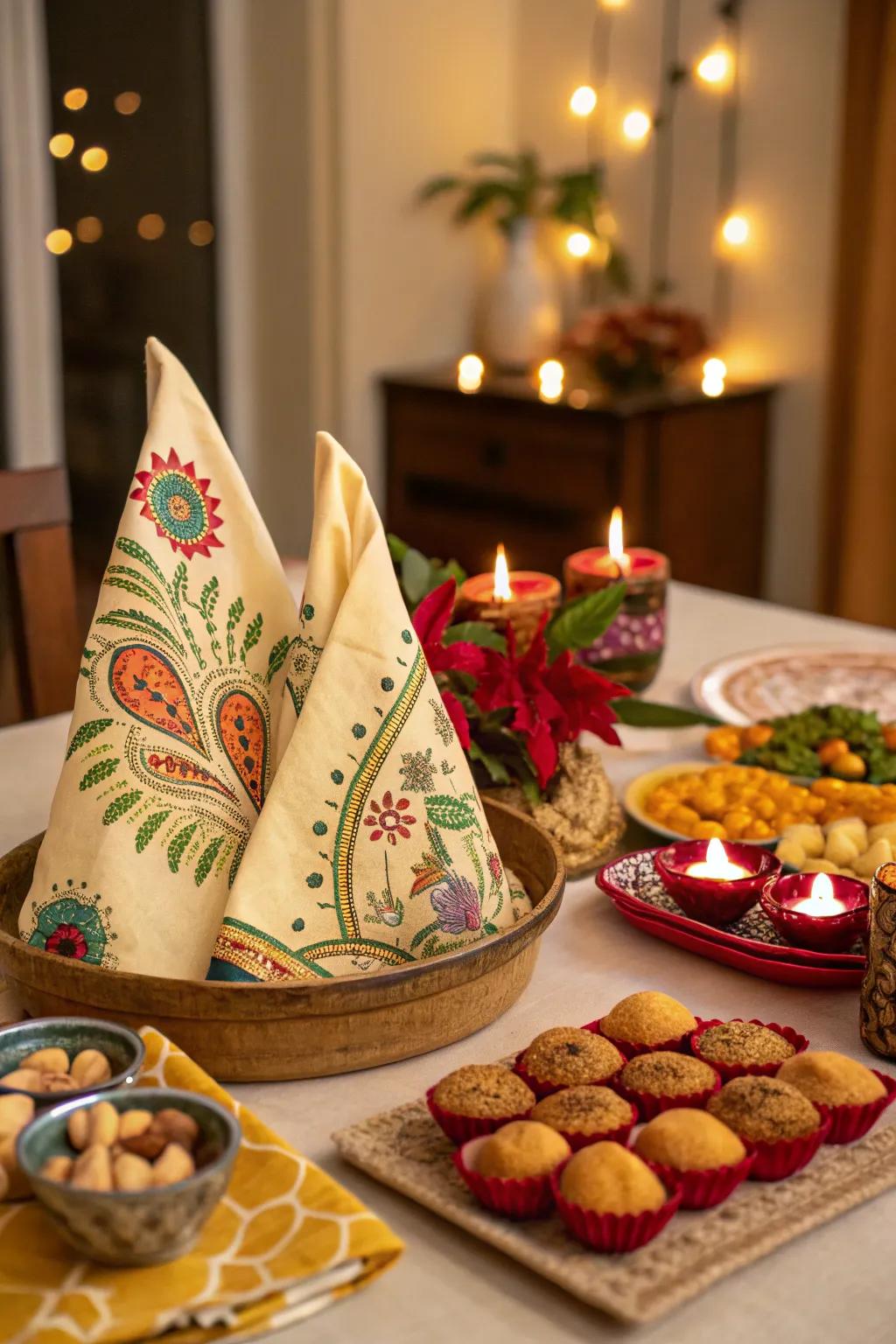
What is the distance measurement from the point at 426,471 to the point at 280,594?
8.97 ft

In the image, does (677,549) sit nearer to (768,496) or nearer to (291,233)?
(768,496)

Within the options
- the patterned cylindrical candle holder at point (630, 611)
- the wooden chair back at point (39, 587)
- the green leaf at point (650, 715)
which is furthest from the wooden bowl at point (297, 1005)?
the wooden chair back at point (39, 587)

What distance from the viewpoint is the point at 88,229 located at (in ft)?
10.9

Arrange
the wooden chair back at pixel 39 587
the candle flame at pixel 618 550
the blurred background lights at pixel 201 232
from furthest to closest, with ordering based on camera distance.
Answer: the blurred background lights at pixel 201 232
the wooden chair back at pixel 39 587
the candle flame at pixel 618 550

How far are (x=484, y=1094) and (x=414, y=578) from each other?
51cm

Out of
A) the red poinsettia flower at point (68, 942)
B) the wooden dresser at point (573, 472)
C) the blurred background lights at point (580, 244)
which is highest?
the blurred background lights at point (580, 244)

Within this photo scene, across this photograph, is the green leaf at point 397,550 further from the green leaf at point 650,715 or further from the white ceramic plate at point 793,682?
the white ceramic plate at point 793,682

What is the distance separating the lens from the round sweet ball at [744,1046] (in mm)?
663

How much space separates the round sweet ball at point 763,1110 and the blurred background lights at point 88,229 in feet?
10.1

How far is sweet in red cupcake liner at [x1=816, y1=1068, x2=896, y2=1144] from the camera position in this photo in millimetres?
629

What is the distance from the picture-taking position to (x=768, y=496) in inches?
135

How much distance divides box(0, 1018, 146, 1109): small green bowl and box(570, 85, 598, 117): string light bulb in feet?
10.8

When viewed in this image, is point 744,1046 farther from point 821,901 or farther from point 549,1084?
point 821,901

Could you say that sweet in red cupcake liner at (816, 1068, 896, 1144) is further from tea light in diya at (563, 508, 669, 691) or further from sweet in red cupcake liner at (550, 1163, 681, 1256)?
tea light in diya at (563, 508, 669, 691)
